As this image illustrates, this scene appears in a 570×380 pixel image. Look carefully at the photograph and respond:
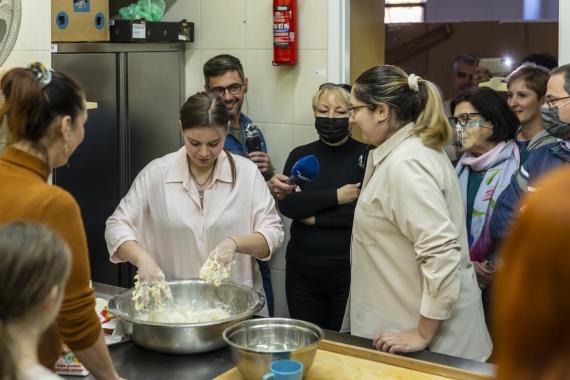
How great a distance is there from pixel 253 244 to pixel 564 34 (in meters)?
1.61

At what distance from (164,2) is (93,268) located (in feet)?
4.91

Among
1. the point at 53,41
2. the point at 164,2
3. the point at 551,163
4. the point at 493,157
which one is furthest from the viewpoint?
the point at 164,2

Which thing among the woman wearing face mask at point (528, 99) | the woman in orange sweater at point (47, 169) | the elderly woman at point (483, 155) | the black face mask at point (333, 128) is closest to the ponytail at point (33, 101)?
the woman in orange sweater at point (47, 169)

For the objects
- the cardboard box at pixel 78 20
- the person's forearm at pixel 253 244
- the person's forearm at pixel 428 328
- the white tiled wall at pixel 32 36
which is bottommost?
the person's forearm at pixel 428 328

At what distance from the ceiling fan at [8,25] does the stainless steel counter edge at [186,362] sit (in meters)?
1.14

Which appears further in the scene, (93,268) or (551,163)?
(93,268)

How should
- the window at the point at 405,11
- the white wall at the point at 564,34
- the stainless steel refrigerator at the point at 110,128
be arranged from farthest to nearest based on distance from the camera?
the window at the point at 405,11 < the stainless steel refrigerator at the point at 110,128 < the white wall at the point at 564,34

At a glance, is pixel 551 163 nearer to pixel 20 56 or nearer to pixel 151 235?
pixel 151 235

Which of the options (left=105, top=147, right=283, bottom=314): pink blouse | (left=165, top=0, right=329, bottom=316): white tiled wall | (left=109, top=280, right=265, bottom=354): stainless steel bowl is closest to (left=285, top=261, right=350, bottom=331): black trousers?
(left=105, top=147, right=283, bottom=314): pink blouse

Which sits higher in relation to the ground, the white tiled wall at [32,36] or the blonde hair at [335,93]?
the white tiled wall at [32,36]

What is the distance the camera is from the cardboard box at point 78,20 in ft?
13.1

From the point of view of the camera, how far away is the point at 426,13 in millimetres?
7555

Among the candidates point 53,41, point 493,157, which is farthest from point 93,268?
point 493,157

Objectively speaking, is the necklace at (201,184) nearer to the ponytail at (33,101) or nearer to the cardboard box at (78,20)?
the ponytail at (33,101)
